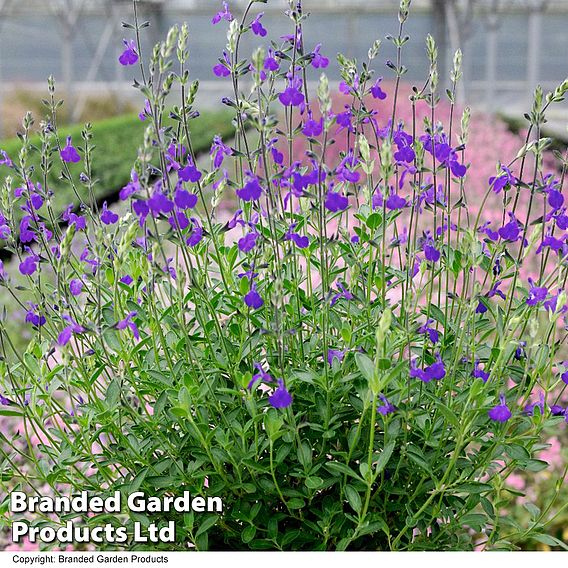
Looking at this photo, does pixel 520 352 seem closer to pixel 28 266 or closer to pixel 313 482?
pixel 313 482

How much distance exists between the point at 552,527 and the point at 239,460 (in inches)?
68.1

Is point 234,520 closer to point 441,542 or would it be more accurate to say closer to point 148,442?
point 148,442

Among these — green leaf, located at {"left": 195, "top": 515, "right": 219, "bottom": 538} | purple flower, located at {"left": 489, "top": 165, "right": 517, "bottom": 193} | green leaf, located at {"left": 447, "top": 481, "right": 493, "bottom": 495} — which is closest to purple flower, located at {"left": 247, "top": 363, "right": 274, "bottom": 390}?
green leaf, located at {"left": 195, "top": 515, "right": 219, "bottom": 538}

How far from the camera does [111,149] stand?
32.1 feet

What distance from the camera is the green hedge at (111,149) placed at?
286 inches

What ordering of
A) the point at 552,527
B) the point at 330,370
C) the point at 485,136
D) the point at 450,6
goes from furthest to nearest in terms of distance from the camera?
the point at 450,6
the point at 485,136
the point at 552,527
the point at 330,370

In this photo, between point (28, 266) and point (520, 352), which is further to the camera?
point (520, 352)

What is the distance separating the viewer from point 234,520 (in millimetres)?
1708

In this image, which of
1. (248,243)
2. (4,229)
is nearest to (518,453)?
(248,243)

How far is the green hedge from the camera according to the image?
286 inches

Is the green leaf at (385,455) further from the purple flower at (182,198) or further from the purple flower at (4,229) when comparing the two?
the purple flower at (4,229)

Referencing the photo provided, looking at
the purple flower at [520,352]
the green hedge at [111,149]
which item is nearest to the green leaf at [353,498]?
the purple flower at [520,352]

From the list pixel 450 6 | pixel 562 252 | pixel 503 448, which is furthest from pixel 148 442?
pixel 450 6

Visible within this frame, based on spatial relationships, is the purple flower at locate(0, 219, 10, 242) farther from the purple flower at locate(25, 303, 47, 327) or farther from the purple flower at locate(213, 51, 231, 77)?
the purple flower at locate(213, 51, 231, 77)
